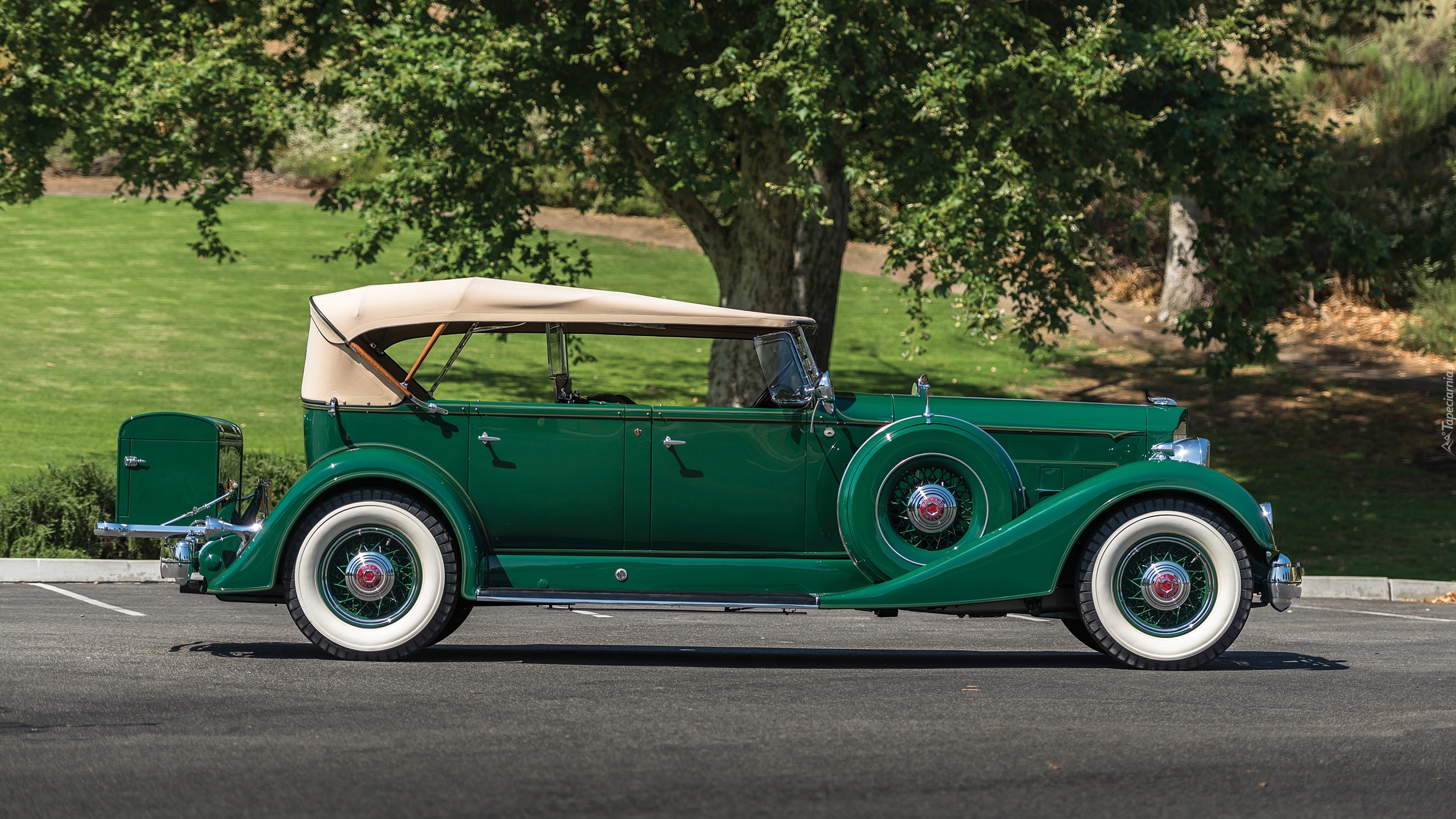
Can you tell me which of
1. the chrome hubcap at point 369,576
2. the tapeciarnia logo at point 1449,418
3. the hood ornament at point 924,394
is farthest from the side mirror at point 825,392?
the tapeciarnia logo at point 1449,418

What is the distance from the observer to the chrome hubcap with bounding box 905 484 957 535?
6.88 metres

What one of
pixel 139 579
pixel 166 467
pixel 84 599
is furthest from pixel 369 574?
pixel 139 579

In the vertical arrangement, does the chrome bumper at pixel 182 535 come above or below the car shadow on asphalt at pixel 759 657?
above

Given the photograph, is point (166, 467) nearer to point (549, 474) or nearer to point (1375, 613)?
point (549, 474)

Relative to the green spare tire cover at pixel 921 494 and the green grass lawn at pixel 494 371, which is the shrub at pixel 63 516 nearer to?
the green grass lawn at pixel 494 371

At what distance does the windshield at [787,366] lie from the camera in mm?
7141

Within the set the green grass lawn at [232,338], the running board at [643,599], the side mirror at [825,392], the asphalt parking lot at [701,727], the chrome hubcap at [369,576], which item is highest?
the green grass lawn at [232,338]

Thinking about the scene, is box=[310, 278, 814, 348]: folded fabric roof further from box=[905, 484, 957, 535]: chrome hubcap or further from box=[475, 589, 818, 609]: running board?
box=[475, 589, 818, 609]: running board

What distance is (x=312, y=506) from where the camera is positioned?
267 inches

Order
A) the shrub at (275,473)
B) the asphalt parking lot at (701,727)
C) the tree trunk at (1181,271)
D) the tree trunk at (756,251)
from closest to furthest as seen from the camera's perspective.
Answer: the asphalt parking lot at (701,727)
the shrub at (275,473)
the tree trunk at (756,251)
the tree trunk at (1181,271)

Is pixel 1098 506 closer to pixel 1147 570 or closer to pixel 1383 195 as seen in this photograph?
pixel 1147 570

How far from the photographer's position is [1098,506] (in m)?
6.79

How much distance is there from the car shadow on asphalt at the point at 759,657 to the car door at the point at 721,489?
2.05 feet

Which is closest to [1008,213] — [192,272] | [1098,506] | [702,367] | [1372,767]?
[1098,506]
